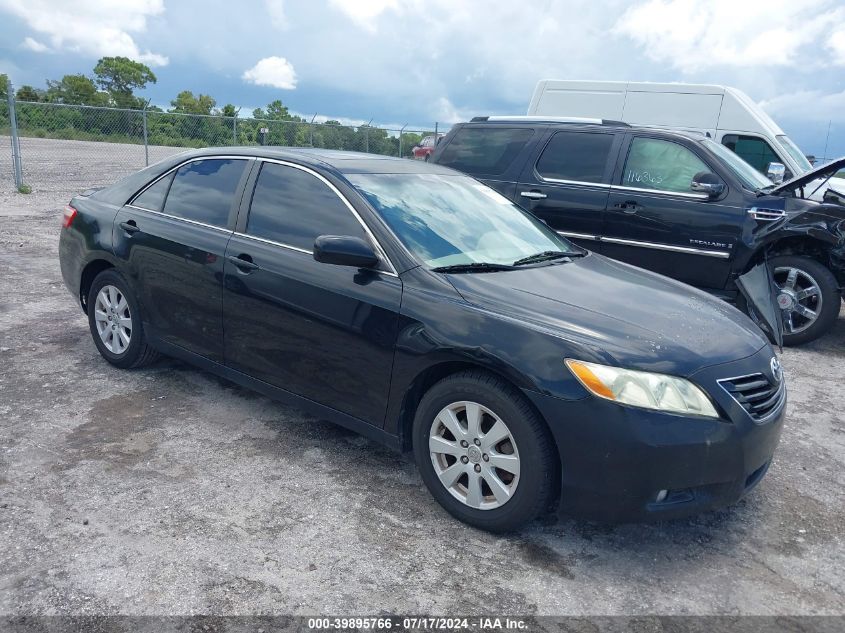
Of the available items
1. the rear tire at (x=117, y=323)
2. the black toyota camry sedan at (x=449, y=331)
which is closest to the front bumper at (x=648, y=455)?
the black toyota camry sedan at (x=449, y=331)

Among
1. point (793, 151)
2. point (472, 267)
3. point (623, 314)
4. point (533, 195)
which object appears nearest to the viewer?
point (623, 314)

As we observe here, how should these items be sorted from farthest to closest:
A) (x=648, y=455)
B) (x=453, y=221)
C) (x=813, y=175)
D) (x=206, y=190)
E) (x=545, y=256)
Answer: (x=813, y=175), (x=206, y=190), (x=545, y=256), (x=453, y=221), (x=648, y=455)

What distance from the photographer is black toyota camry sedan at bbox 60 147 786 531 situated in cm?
298

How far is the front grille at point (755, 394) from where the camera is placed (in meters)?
3.11

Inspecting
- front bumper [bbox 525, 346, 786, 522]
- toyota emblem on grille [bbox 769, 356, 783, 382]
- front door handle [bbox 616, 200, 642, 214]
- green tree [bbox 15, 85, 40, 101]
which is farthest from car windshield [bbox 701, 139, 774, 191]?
green tree [bbox 15, 85, 40, 101]

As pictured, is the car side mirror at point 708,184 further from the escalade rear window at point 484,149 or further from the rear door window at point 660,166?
the escalade rear window at point 484,149

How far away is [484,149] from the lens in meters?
7.84

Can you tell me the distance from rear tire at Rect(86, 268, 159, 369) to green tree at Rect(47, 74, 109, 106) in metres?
34.1

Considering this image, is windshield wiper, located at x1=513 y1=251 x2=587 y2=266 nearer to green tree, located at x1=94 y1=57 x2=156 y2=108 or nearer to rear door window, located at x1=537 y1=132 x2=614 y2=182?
rear door window, located at x1=537 y1=132 x2=614 y2=182

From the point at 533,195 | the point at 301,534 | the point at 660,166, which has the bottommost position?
the point at 301,534

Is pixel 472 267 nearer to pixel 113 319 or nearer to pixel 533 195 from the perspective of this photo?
pixel 113 319

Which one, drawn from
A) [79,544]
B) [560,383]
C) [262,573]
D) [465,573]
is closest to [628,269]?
[560,383]

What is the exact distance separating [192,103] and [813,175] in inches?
1952

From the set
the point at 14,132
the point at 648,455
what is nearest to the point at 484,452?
the point at 648,455
